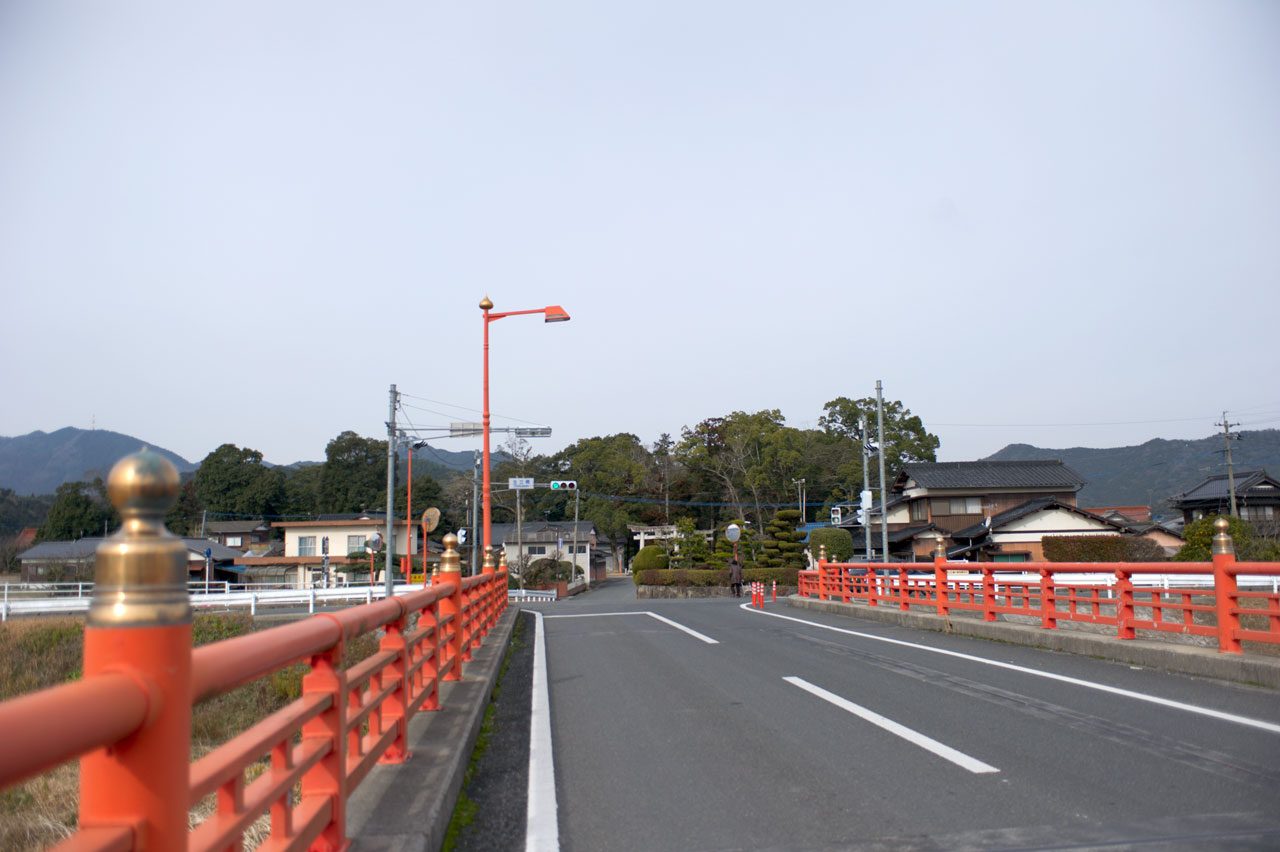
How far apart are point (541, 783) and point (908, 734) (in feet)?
8.88

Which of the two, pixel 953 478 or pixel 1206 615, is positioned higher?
pixel 953 478

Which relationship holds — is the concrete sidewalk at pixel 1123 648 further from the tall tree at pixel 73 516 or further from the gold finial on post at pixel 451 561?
the tall tree at pixel 73 516

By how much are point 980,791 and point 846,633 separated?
934cm

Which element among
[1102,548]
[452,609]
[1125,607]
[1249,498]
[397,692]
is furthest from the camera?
[1249,498]

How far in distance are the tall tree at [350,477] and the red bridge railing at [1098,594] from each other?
6932 centimetres

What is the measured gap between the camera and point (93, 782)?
1.56 meters

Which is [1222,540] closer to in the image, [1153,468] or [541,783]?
[541,783]

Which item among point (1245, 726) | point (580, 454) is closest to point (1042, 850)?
point (1245, 726)

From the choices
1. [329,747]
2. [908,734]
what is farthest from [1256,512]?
[329,747]

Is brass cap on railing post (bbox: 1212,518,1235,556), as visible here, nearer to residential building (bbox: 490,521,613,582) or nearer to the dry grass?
the dry grass

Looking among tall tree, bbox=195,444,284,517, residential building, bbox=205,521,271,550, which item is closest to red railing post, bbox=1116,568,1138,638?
residential building, bbox=205,521,271,550

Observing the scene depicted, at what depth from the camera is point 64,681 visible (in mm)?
12266

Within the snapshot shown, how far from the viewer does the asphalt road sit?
13.7ft

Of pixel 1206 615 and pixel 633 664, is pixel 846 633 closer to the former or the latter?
pixel 633 664
